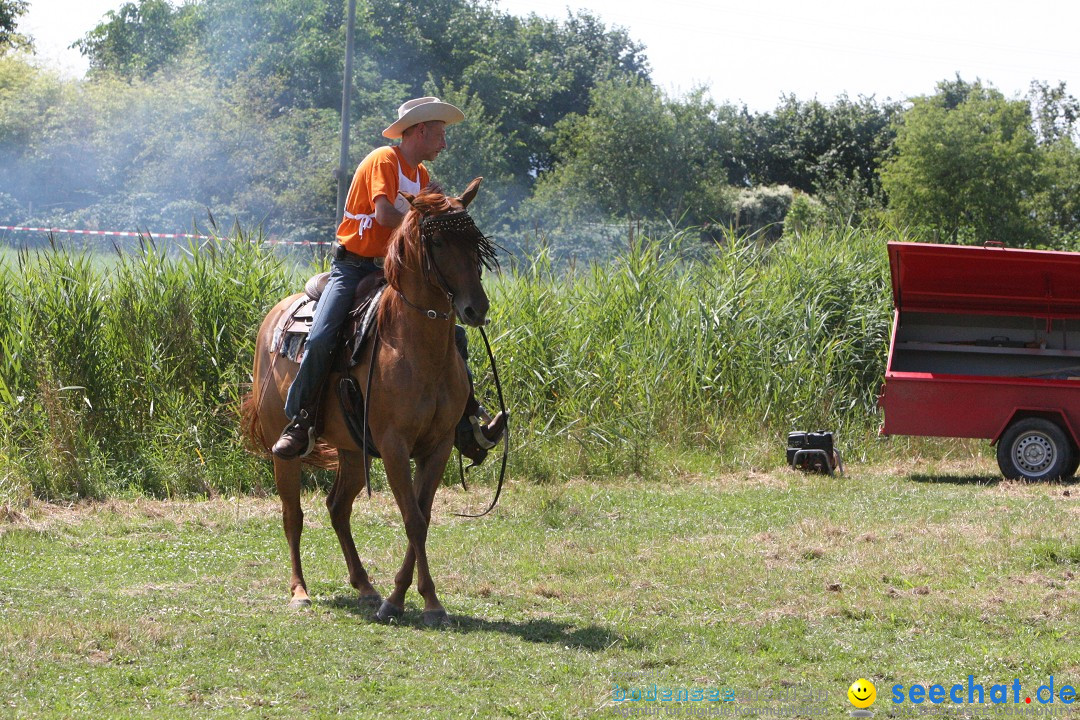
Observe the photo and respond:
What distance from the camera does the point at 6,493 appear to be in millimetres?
9648

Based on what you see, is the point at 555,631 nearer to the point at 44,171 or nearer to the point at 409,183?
the point at 409,183

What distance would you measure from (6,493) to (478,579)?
4614mm

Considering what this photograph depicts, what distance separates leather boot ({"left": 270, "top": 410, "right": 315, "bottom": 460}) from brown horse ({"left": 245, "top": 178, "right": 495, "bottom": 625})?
0.17 metres

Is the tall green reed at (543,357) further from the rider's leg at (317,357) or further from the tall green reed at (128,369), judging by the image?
the rider's leg at (317,357)

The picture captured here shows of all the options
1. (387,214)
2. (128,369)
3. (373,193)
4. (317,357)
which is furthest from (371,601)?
(128,369)

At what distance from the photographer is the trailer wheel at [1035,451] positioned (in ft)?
37.6

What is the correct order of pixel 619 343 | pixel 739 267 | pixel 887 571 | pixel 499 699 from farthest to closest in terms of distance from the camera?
pixel 739 267 → pixel 619 343 → pixel 887 571 → pixel 499 699

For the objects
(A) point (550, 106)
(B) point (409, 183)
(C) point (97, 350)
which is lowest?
(C) point (97, 350)

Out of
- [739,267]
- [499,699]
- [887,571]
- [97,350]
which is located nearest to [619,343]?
[739,267]

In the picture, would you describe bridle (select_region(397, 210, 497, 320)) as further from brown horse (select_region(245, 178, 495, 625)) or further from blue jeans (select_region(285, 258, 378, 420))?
blue jeans (select_region(285, 258, 378, 420))

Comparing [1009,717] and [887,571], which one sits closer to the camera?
[1009,717]

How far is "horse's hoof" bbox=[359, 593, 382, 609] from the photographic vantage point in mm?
6697

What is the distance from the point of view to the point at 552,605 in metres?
6.66

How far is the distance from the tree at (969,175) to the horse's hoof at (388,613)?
28.8m
